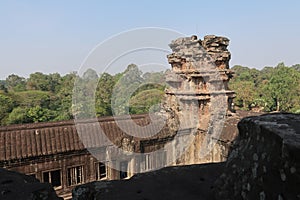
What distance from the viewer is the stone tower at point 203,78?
26.9ft

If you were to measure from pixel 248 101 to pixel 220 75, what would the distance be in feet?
104

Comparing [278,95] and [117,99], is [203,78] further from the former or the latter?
[278,95]

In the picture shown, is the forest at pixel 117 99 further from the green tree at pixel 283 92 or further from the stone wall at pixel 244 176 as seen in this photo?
the stone wall at pixel 244 176

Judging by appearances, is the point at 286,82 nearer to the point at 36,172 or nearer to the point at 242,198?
the point at 36,172

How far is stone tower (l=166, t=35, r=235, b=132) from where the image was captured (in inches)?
322

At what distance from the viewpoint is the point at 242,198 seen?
1.76 metres

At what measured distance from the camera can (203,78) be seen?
8.34 m

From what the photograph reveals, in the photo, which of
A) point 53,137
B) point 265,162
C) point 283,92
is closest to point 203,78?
point 53,137

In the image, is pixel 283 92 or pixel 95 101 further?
pixel 283 92

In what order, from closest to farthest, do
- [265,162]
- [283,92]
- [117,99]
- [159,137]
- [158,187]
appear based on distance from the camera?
[265,162], [158,187], [159,137], [117,99], [283,92]

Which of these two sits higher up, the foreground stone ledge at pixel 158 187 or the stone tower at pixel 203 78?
the stone tower at pixel 203 78

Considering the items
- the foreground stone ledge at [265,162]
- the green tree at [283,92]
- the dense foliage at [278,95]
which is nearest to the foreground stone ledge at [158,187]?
the foreground stone ledge at [265,162]

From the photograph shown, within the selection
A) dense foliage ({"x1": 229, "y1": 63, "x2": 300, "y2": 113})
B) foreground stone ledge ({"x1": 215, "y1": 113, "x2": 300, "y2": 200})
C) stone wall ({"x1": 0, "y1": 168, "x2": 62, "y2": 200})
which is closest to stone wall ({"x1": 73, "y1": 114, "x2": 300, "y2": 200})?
foreground stone ledge ({"x1": 215, "y1": 113, "x2": 300, "y2": 200})

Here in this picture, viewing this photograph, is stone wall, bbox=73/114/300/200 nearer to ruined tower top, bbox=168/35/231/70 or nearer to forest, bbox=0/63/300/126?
ruined tower top, bbox=168/35/231/70
